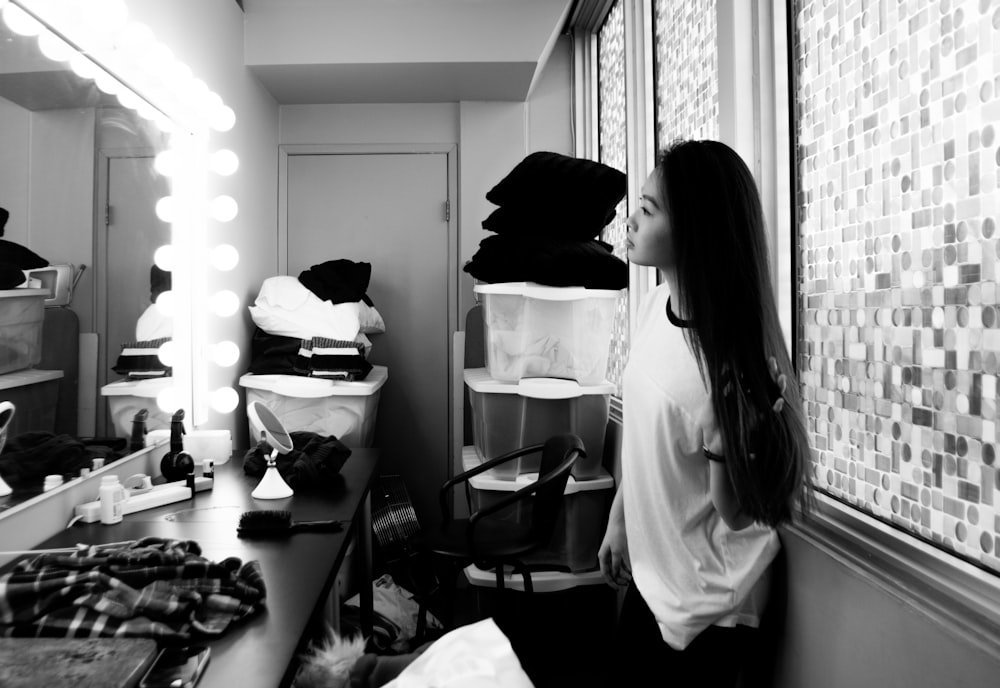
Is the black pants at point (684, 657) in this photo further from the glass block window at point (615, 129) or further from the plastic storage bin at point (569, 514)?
the glass block window at point (615, 129)

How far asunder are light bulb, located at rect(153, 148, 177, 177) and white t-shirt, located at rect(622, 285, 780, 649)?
1649mm

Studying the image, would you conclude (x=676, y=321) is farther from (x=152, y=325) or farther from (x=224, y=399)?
(x=224, y=399)

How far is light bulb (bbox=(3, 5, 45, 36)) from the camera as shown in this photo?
1341mm

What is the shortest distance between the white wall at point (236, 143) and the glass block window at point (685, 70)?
161cm

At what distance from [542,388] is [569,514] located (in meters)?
0.48

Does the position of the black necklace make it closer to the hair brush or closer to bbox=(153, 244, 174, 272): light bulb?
the hair brush

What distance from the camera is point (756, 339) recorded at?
3.51 feet

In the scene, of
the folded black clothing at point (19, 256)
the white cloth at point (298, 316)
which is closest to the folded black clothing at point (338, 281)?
the white cloth at point (298, 316)

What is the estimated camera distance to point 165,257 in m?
2.13

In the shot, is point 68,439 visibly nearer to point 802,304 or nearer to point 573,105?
point 802,304

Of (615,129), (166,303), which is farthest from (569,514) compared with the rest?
(615,129)

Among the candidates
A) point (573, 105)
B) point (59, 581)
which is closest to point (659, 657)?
point (59, 581)

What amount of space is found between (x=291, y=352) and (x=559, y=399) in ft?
3.65

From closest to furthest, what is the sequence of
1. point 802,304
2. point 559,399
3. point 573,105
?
point 802,304 < point 559,399 < point 573,105
